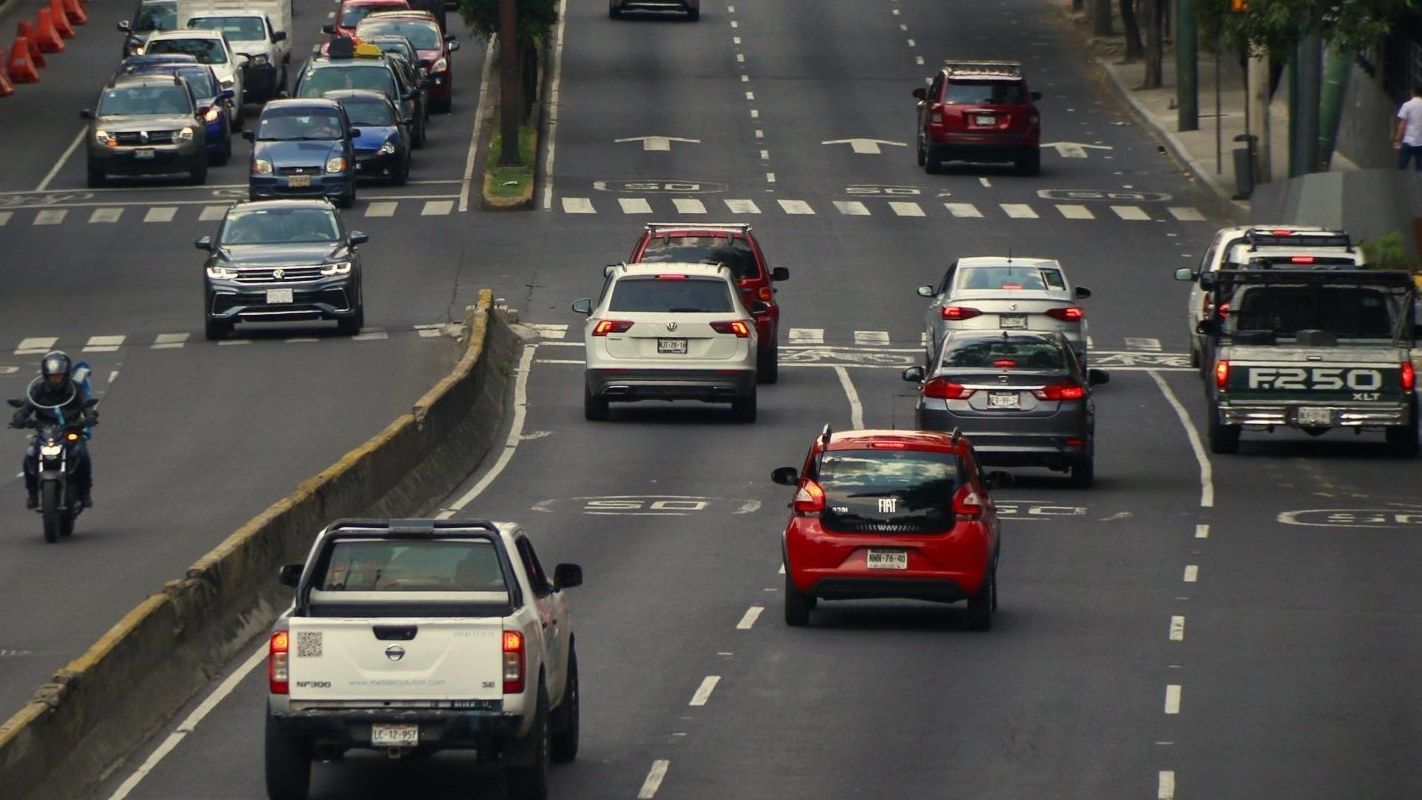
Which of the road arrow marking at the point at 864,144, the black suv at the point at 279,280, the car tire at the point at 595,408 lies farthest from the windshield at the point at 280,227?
the road arrow marking at the point at 864,144

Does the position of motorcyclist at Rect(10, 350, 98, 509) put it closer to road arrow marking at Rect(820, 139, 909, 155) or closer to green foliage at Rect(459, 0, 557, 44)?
green foliage at Rect(459, 0, 557, 44)

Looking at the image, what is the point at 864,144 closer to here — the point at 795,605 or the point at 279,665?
the point at 795,605

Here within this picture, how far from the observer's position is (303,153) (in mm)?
49312

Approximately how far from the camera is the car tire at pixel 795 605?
20.6m

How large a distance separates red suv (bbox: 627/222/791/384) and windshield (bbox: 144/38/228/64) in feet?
89.9

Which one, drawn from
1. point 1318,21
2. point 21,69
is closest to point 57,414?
point 1318,21

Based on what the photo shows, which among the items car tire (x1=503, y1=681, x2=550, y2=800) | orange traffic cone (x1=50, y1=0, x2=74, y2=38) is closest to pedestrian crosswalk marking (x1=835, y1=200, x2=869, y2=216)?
orange traffic cone (x1=50, y1=0, x2=74, y2=38)

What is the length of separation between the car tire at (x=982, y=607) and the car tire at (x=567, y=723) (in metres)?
5.09

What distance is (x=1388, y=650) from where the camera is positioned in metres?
19.9

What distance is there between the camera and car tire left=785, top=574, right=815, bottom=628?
20.6 metres

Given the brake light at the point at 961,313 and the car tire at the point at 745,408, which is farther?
the brake light at the point at 961,313

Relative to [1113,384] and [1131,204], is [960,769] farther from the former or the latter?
[1131,204]

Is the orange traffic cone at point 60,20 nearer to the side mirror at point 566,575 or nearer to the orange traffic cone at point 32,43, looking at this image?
the orange traffic cone at point 32,43

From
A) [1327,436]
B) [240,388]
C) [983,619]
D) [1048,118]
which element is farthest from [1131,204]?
[983,619]
